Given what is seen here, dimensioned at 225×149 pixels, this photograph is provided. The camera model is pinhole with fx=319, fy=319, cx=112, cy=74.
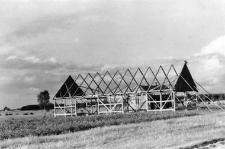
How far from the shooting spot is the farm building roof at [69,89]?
4569cm

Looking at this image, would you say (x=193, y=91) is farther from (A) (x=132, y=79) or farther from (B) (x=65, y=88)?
(B) (x=65, y=88)

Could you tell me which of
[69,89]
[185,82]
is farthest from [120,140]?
[69,89]

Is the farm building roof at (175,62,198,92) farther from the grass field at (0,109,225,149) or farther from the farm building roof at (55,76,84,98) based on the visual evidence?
the grass field at (0,109,225,149)

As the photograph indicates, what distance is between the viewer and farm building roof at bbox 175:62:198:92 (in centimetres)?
3716

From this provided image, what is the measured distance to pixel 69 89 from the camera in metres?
45.8

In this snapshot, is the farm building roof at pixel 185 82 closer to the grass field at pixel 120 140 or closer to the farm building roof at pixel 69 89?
the farm building roof at pixel 69 89

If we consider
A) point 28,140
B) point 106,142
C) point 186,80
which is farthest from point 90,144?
point 186,80

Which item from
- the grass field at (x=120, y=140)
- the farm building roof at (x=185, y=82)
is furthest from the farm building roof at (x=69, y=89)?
the grass field at (x=120, y=140)

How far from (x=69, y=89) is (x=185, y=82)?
54.9 feet

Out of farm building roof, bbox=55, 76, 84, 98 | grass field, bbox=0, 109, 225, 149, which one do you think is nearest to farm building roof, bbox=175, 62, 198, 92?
farm building roof, bbox=55, 76, 84, 98

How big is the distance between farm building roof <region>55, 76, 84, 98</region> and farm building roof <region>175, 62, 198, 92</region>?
15042 mm

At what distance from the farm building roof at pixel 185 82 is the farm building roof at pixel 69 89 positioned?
1504cm

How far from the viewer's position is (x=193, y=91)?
39.5 meters

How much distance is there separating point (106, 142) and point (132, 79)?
86.2 ft
